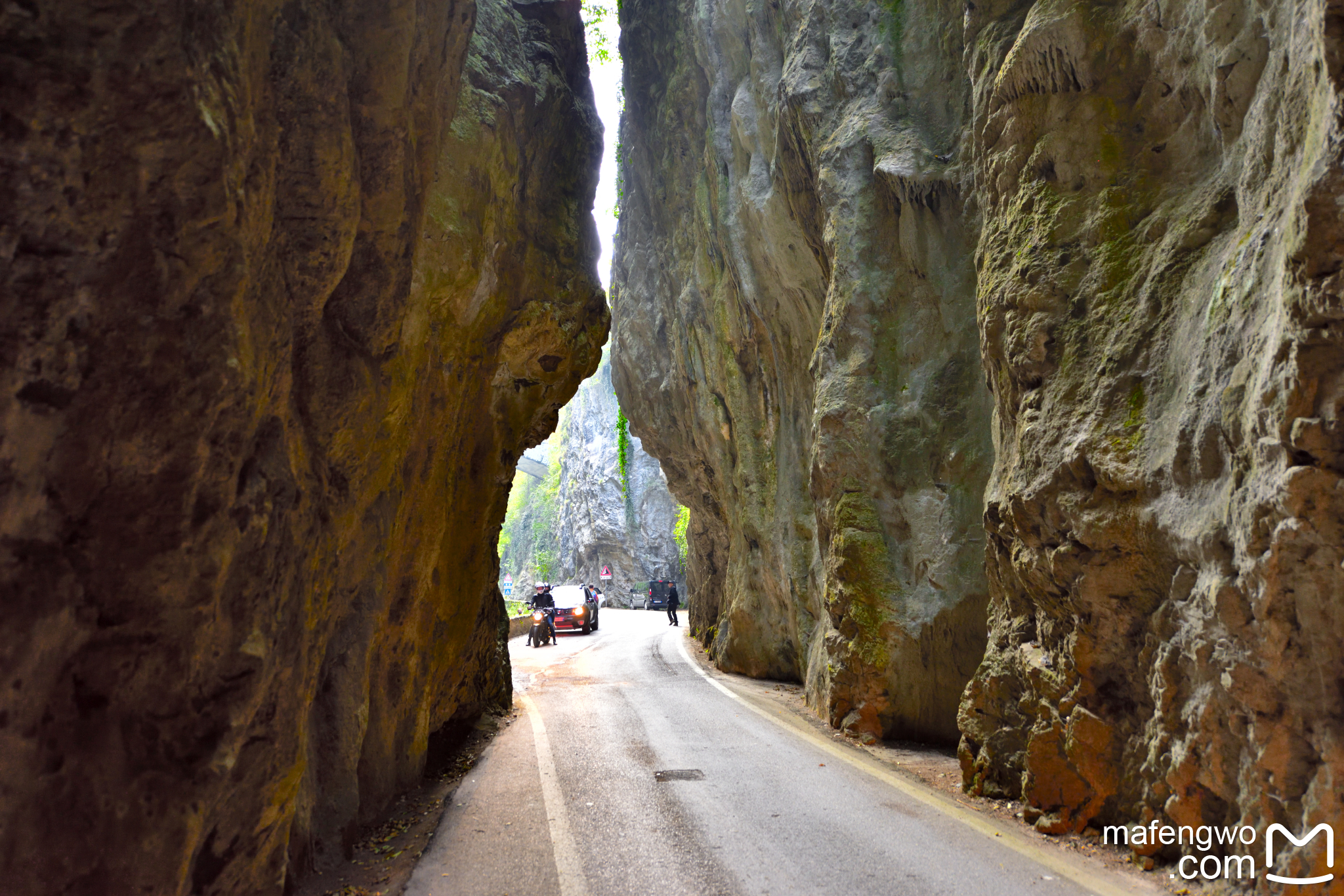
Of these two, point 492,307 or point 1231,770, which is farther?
point 492,307

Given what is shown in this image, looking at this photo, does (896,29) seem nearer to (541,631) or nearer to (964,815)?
(964,815)

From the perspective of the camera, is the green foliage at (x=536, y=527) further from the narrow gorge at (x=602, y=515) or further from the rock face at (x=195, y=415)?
the rock face at (x=195, y=415)

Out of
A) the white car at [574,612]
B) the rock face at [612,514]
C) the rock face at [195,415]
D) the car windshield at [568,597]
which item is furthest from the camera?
the rock face at [612,514]

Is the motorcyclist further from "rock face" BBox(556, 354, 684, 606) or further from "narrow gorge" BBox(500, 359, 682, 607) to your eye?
"rock face" BBox(556, 354, 684, 606)

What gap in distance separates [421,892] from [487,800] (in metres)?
2.24

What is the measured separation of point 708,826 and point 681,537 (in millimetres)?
43627

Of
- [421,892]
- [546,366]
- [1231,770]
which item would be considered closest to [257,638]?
[421,892]

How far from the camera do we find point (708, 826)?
6453 millimetres

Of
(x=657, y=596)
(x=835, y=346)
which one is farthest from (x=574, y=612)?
(x=657, y=596)

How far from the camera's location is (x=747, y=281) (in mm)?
16656

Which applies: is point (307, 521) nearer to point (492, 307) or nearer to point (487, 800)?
point (487, 800)

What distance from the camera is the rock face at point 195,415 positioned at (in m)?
2.76

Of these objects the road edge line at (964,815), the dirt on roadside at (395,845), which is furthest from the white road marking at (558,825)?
the road edge line at (964,815)

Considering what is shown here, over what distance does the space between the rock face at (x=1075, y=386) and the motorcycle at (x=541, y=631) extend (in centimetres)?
1077
